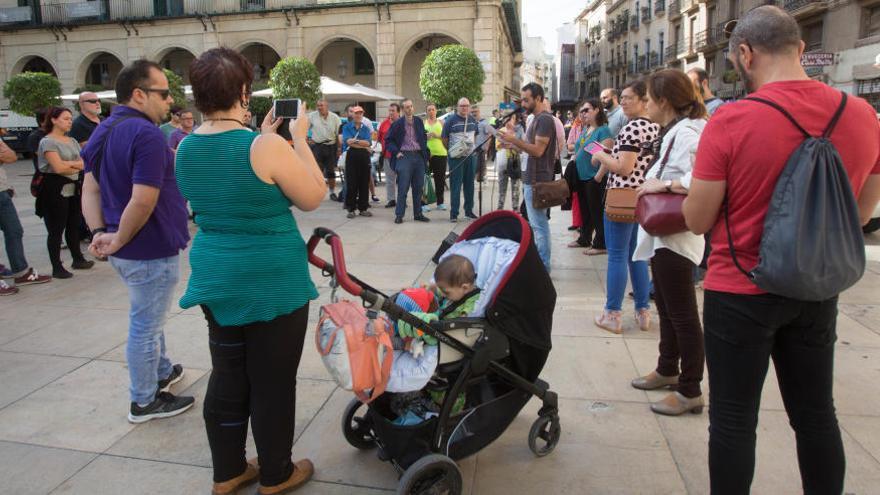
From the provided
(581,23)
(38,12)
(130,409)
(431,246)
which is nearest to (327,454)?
(130,409)

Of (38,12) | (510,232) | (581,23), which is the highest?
(581,23)

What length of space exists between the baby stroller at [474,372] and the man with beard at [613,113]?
15.1ft

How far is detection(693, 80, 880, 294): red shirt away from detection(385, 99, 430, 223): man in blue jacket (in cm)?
737

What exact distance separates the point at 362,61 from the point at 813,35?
65.1ft

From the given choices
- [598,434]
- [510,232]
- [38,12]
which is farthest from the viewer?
[38,12]

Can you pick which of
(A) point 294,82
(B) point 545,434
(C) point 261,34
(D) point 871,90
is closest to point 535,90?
(B) point 545,434

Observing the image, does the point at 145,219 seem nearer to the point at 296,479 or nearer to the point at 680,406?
the point at 296,479

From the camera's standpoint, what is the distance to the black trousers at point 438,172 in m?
10.2

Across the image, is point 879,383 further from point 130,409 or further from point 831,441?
point 130,409

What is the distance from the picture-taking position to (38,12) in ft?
100

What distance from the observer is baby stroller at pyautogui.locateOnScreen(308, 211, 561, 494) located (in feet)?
7.72

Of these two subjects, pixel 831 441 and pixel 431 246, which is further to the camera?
pixel 431 246

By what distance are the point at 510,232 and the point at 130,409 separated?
2.29 m

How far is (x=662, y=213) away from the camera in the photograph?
265cm
